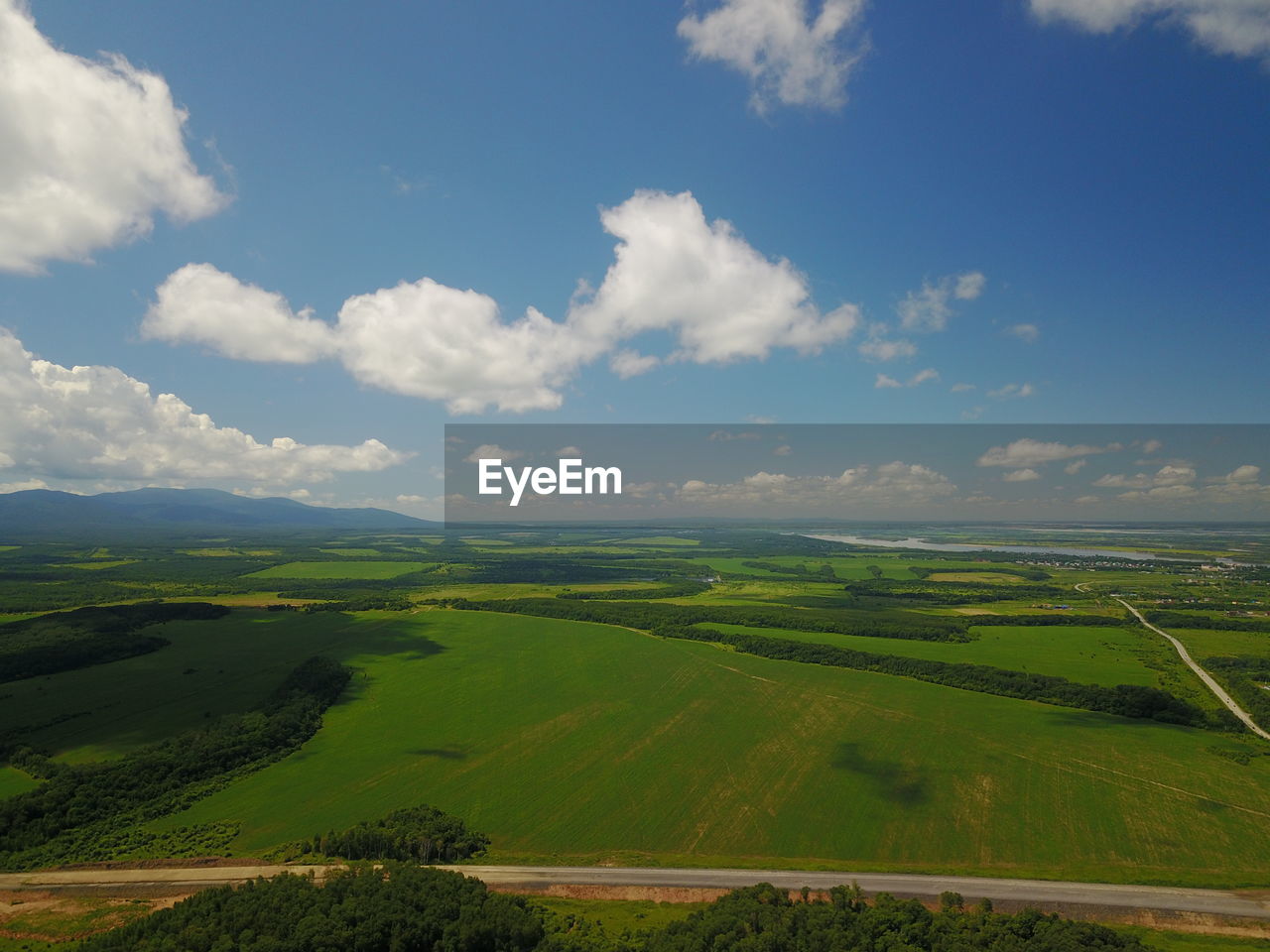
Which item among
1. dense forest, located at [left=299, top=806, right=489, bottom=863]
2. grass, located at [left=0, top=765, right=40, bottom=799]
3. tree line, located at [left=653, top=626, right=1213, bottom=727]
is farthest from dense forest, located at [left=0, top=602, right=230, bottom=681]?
tree line, located at [left=653, top=626, right=1213, bottom=727]

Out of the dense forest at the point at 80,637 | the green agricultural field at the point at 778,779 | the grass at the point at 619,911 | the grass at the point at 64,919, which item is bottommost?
the green agricultural field at the point at 778,779

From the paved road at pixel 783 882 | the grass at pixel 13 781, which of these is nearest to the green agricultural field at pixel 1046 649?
the paved road at pixel 783 882

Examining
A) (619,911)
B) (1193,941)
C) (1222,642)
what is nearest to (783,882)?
(619,911)

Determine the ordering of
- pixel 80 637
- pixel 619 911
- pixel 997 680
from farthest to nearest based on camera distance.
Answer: pixel 80 637 < pixel 997 680 < pixel 619 911

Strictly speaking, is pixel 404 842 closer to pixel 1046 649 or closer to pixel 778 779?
pixel 778 779

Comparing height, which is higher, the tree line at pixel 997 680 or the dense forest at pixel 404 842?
the dense forest at pixel 404 842

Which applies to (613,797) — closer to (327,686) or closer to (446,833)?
(446,833)

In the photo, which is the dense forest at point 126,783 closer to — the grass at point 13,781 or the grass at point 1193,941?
the grass at point 13,781
